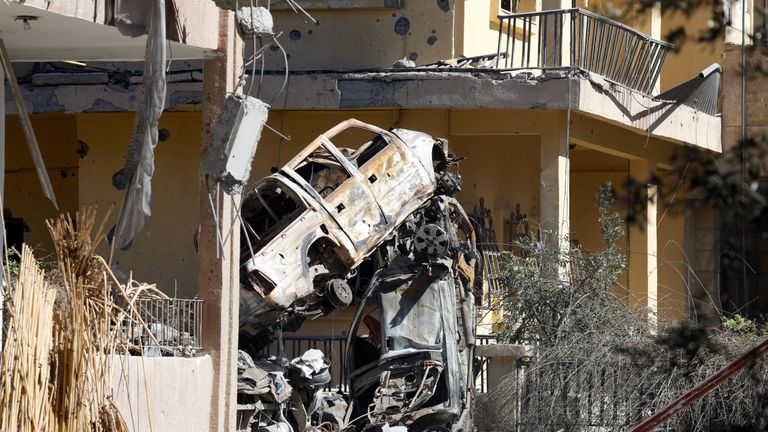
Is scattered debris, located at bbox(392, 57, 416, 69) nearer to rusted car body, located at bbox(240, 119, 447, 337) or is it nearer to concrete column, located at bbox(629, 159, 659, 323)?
rusted car body, located at bbox(240, 119, 447, 337)

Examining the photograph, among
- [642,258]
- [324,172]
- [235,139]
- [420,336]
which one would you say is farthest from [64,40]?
[642,258]

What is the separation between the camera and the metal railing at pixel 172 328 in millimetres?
11258

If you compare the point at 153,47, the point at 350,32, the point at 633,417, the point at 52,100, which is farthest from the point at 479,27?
the point at 153,47

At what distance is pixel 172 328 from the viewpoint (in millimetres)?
11422

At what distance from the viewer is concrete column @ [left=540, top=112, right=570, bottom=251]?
17.6 meters

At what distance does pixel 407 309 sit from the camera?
14188 mm

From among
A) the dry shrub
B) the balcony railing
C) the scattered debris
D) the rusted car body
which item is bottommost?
the dry shrub

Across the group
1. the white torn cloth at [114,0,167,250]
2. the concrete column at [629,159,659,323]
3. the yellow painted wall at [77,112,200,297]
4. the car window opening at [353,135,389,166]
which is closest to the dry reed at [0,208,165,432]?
the white torn cloth at [114,0,167,250]

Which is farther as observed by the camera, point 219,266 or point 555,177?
point 555,177

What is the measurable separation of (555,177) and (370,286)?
423 cm

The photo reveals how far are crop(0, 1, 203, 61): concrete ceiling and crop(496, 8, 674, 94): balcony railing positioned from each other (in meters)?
6.33

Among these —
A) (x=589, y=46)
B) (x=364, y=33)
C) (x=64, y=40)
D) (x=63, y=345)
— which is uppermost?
(x=364, y=33)

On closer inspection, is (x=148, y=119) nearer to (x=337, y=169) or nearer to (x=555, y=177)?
(x=337, y=169)

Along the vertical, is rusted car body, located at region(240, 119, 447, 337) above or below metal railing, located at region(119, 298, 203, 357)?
above
